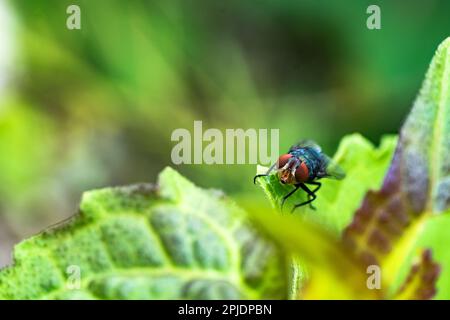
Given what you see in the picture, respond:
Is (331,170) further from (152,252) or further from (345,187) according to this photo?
(152,252)

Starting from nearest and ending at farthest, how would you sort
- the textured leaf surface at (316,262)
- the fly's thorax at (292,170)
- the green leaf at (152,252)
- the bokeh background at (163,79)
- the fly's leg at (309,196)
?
the textured leaf surface at (316,262)
the green leaf at (152,252)
the fly's leg at (309,196)
the fly's thorax at (292,170)
the bokeh background at (163,79)

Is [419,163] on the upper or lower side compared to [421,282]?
upper

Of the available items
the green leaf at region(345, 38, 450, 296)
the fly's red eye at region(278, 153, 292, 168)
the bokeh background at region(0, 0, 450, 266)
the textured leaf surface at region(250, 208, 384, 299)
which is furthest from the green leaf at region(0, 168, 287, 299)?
the bokeh background at region(0, 0, 450, 266)

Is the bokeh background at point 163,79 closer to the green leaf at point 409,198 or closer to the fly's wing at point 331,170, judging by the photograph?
the fly's wing at point 331,170

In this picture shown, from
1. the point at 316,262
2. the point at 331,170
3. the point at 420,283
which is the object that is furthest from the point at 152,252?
the point at 331,170

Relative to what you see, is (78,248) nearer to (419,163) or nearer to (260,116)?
(419,163)

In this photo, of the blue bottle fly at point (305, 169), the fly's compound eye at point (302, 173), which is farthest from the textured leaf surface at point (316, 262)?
the fly's compound eye at point (302, 173)
